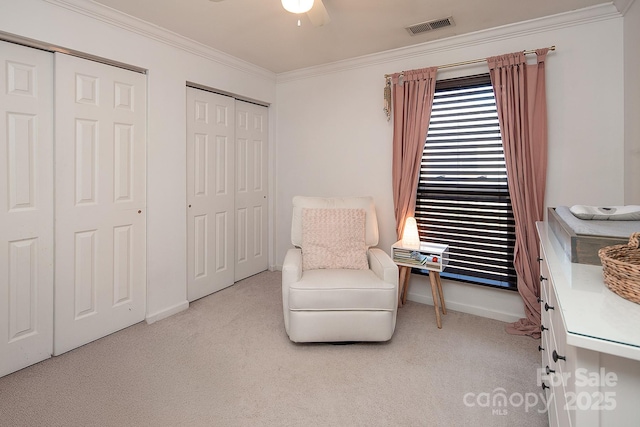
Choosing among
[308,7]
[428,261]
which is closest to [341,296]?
[428,261]

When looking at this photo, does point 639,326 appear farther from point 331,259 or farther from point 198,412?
point 331,259

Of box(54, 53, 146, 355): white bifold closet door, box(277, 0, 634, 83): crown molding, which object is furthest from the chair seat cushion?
box(277, 0, 634, 83): crown molding

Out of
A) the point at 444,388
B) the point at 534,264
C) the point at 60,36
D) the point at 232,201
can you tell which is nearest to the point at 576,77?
the point at 534,264

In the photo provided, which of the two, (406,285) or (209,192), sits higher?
(209,192)

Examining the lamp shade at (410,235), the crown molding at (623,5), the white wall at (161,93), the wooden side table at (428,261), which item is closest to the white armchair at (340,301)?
the wooden side table at (428,261)

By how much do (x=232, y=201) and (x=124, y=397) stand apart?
2127 millimetres

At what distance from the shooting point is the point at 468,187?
286 cm

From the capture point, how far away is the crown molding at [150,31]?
2.21 m

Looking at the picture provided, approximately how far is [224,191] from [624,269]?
10.6 feet

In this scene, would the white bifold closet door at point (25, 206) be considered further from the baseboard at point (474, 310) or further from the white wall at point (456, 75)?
the baseboard at point (474, 310)

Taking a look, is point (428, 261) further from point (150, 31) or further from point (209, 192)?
point (150, 31)

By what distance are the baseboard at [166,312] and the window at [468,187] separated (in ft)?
7.57

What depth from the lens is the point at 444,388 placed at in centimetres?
189

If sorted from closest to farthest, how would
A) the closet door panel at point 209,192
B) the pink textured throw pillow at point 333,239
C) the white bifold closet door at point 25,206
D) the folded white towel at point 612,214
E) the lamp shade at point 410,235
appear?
the folded white towel at point 612,214 → the white bifold closet door at point 25,206 → the pink textured throw pillow at point 333,239 → the lamp shade at point 410,235 → the closet door panel at point 209,192
